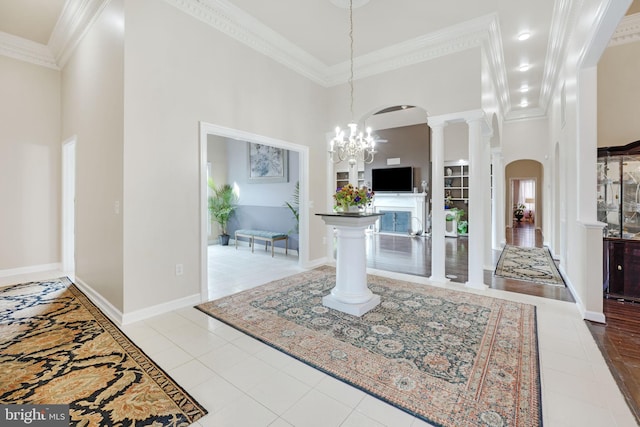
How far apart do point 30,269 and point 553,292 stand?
8094mm

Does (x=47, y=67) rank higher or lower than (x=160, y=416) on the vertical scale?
higher

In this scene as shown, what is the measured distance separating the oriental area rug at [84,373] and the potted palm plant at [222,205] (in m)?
4.45

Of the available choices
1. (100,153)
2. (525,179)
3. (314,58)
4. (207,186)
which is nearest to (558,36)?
(314,58)

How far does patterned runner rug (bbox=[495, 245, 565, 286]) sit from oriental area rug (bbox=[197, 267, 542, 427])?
1.48m

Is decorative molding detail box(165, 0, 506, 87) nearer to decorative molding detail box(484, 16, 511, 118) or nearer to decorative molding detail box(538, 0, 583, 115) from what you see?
decorative molding detail box(484, 16, 511, 118)

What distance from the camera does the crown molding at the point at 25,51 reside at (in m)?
4.44

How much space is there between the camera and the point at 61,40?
4.32 meters

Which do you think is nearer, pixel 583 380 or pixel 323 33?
pixel 583 380

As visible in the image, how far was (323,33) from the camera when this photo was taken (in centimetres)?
429

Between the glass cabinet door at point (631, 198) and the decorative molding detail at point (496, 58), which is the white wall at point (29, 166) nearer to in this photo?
the decorative molding detail at point (496, 58)

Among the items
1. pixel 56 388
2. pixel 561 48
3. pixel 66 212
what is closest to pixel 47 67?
pixel 66 212

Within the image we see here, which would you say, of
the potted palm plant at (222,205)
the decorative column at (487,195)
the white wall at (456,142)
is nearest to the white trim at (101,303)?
the potted palm plant at (222,205)

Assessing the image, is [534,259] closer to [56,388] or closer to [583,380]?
[583,380]

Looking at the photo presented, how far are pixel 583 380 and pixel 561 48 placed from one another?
4.78 m
